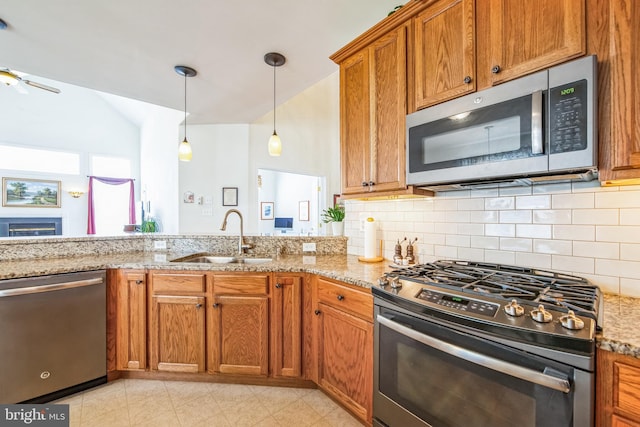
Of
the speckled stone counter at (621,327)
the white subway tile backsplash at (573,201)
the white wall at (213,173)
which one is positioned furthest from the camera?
the white wall at (213,173)

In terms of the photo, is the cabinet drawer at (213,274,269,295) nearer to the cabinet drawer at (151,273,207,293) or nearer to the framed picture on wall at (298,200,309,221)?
the cabinet drawer at (151,273,207,293)

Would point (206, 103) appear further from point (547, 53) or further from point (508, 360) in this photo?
point (508, 360)

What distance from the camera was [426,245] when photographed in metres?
1.90

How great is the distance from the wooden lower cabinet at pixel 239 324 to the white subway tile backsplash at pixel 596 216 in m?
1.74

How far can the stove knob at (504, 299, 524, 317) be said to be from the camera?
0.94 metres

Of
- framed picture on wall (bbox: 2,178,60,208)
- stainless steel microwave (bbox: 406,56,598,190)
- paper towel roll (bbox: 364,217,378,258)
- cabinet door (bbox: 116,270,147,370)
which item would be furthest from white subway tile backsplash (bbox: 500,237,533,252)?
framed picture on wall (bbox: 2,178,60,208)

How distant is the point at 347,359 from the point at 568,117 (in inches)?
61.6

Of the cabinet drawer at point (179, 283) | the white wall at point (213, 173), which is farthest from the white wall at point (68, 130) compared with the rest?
the cabinet drawer at point (179, 283)

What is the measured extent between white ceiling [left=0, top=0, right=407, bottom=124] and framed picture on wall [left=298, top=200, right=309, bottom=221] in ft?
14.5

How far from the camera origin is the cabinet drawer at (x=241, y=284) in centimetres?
191

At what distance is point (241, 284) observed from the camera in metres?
1.92

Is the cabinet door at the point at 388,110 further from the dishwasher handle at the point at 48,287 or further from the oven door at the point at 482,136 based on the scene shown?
the dishwasher handle at the point at 48,287

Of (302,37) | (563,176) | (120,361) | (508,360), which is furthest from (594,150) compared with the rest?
(120,361)

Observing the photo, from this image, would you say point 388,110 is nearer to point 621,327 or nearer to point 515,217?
point 515,217
